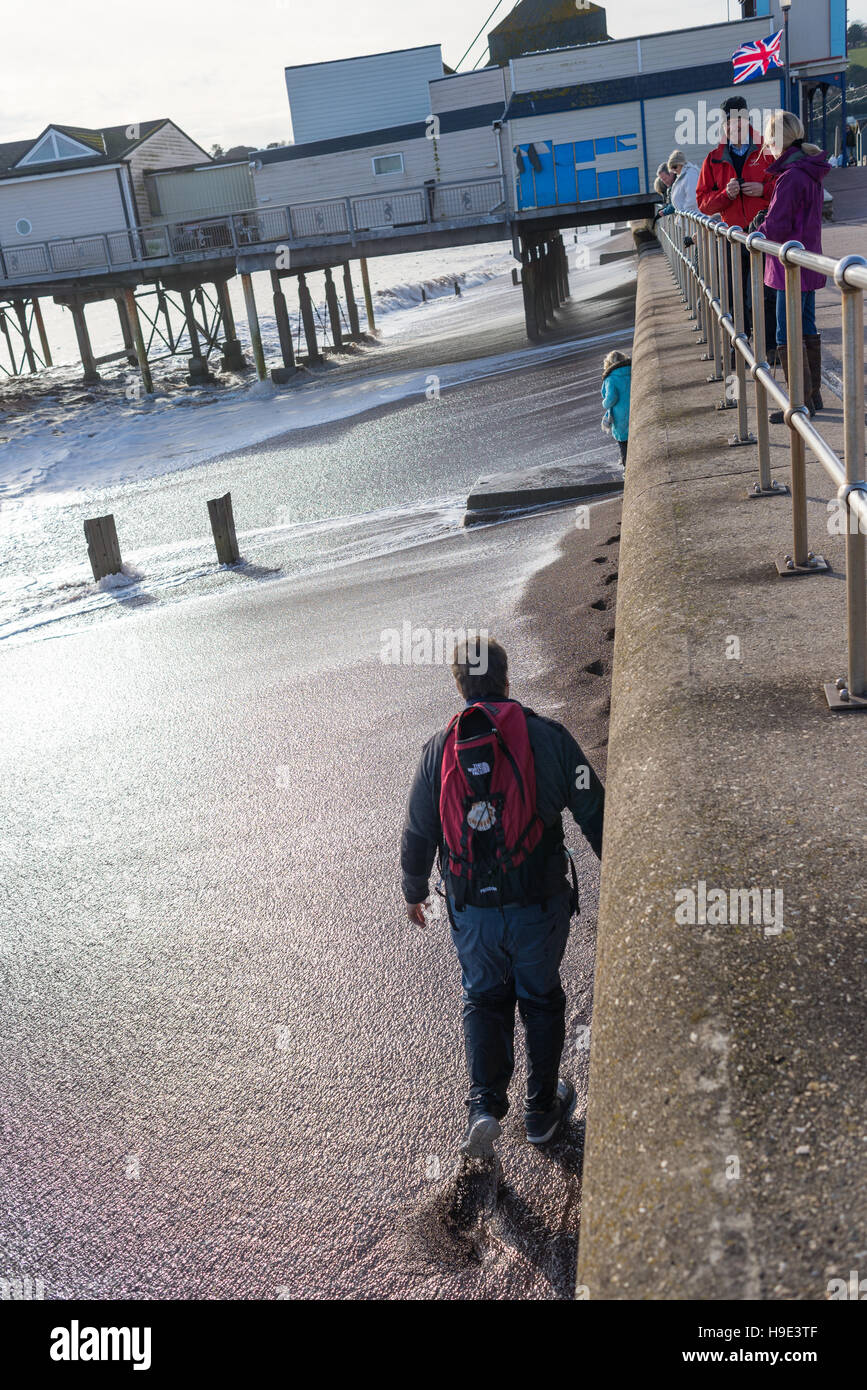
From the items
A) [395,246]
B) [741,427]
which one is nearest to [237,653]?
[741,427]

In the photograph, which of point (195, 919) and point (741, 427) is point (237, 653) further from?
point (741, 427)

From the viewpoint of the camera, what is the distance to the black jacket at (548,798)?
3.45 m

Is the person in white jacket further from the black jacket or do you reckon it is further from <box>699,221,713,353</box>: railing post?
the black jacket

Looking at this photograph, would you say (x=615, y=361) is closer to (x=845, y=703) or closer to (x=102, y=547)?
(x=102, y=547)

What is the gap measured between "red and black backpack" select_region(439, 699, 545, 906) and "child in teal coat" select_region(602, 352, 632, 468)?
6.93 m

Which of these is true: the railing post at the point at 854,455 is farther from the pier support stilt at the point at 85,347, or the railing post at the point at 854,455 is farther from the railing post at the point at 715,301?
the pier support stilt at the point at 85,347

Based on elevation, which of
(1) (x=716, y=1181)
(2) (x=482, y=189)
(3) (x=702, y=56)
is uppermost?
(3) (x=702, y=56)

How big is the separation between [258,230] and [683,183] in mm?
22770

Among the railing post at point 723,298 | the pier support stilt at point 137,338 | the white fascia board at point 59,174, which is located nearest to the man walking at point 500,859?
the railing post at point 723,298

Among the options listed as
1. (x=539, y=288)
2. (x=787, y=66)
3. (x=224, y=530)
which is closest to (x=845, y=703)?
(x=224, y=530)

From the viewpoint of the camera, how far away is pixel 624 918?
2352 millimetres

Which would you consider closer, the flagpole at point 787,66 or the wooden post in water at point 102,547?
the wooden post in water at point 102,547

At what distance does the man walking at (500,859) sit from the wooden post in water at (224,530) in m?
9.77

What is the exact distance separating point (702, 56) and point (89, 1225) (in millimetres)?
30409
